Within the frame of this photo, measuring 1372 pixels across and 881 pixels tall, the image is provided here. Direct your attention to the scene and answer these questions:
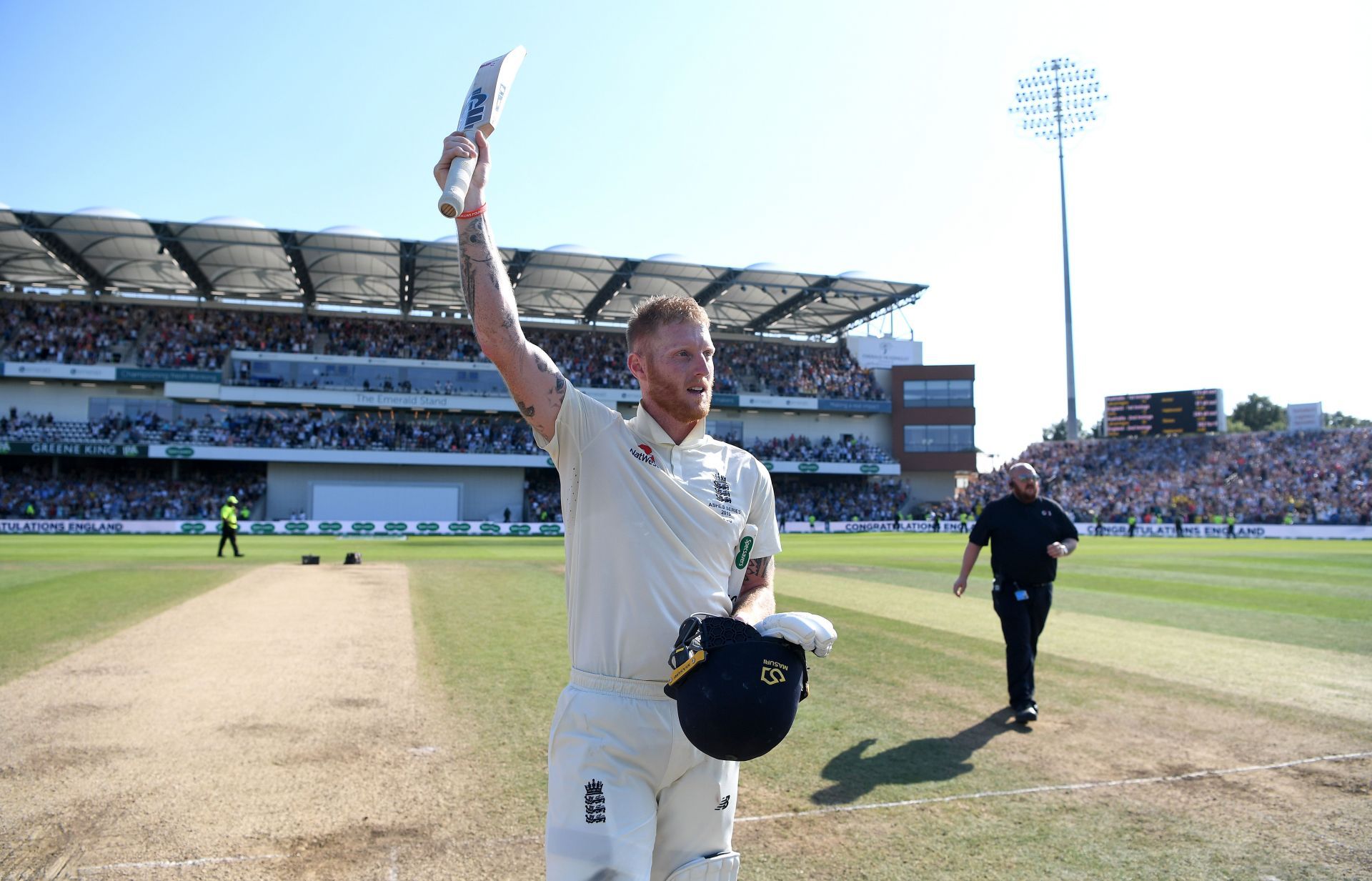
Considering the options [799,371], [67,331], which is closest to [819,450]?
[799,371]

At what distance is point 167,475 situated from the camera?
49.1 metres

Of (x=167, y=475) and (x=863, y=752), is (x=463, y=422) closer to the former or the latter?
(x=167, y=475)

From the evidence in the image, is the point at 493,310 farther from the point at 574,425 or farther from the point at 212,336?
the point at 212,336

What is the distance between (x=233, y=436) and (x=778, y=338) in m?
38.3

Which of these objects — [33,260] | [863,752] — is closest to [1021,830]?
[863,752]

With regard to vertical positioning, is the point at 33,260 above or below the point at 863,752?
above

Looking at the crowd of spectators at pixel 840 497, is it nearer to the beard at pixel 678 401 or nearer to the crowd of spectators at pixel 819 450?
the crowd of spectators at pixel 819 450

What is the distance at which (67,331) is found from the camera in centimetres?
5044

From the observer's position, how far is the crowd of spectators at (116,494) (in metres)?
43.8

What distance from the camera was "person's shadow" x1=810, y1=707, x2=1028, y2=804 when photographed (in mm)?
5328

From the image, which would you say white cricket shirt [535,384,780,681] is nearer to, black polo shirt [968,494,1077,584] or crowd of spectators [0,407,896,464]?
black polo shirt [968,494,1077,584]

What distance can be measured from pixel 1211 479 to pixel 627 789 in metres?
62.0

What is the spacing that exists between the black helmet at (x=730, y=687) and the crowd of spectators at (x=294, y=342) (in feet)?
157

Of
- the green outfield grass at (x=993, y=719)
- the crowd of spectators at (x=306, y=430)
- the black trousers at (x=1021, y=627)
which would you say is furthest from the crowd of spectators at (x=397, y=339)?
the black trousers at (x=1021, y=627)
